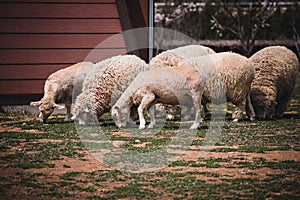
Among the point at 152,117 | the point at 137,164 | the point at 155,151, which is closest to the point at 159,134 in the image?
the point at 152,117

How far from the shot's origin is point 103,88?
37.4ft

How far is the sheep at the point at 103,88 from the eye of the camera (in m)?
11.3

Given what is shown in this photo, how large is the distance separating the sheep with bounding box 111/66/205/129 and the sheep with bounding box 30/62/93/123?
112 cm

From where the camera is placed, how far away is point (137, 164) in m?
8.45

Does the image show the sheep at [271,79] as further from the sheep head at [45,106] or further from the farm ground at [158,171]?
the sheep head at [45,106]

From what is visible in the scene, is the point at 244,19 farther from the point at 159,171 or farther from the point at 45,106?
the point at 159,171

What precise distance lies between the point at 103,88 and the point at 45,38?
231cm

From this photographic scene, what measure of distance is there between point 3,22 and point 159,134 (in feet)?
13.3

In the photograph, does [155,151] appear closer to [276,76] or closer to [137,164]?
[137,164]

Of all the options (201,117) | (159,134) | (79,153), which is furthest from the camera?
(201,117)

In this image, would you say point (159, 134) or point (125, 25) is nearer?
point (159, 134)

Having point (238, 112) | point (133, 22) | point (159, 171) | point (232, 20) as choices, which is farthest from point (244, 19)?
point (159, 171)

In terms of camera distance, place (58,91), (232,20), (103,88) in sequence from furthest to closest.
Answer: (232,20), (58,91), (103,88)

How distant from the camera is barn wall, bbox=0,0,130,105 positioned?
43.0ft
